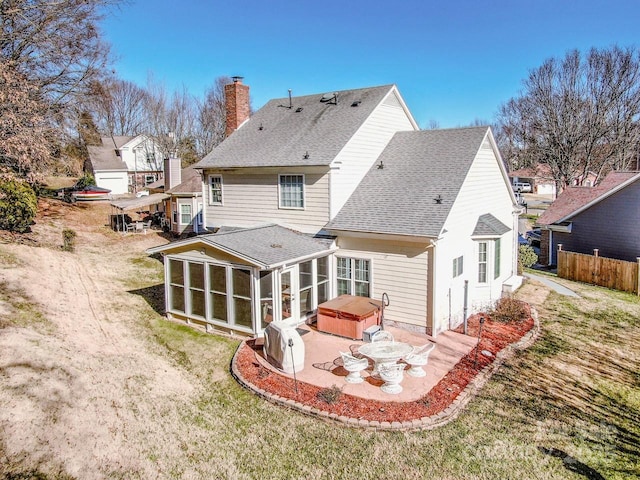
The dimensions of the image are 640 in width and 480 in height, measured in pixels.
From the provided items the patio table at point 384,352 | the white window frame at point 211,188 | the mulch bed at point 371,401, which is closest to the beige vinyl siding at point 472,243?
the mulch bed at point 371,401

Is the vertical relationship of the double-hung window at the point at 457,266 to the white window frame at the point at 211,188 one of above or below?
below

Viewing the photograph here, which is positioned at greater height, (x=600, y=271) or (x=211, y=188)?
(x=211, y=188)

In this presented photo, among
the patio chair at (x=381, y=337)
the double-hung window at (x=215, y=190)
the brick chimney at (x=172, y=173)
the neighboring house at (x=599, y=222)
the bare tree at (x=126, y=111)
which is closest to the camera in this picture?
the patio chair at (x=381, y=337)

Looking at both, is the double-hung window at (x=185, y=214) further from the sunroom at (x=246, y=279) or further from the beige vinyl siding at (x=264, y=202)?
the sunroom at (x=246, y=279)

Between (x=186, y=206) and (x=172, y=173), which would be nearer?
(x=186, y=206)

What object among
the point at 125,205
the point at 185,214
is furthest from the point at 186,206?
the point at 125,205

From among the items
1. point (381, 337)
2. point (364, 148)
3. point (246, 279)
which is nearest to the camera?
point (381, 337)

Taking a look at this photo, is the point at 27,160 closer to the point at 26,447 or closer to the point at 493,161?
the point at 26,447

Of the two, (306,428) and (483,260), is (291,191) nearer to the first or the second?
(483,260)
